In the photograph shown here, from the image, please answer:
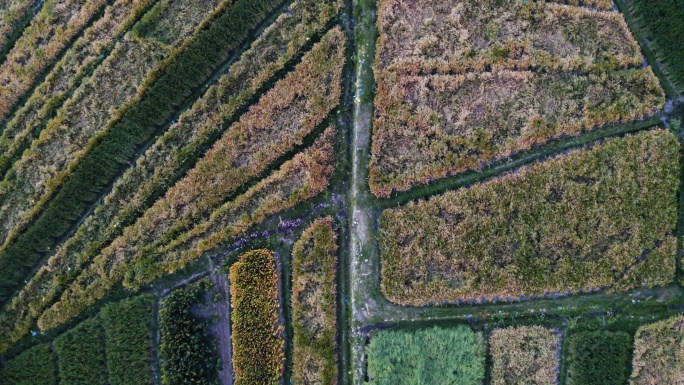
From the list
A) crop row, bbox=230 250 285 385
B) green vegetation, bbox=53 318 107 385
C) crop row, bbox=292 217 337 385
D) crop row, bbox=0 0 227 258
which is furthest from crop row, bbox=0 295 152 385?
crop row, bbox=292 217 337 385

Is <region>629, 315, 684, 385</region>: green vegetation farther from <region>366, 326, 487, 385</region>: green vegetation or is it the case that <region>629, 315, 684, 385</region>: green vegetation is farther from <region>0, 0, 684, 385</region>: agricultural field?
<region>366, 326, 487, 385</region>: green vegetation

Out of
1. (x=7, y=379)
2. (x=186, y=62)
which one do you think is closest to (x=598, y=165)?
(x=186, y=62)

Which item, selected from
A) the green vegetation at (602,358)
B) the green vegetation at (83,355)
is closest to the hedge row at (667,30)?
the green vegetation at (602,358)

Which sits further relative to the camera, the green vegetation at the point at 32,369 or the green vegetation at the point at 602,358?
the green vegetation at the point at 32,369

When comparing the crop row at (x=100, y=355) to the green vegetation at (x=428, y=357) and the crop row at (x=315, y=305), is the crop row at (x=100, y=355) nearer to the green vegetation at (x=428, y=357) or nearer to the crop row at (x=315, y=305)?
the crop row at (x=315, y=305)

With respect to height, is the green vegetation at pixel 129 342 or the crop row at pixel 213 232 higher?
the crop row at pixel 213 232

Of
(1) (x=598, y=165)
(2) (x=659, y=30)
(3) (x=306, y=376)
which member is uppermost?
(2) (x=659, y=30)

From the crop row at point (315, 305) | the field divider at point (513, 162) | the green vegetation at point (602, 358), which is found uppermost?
the field divider at point (513, 162)

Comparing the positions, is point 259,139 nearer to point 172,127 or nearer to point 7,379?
point 172,127
